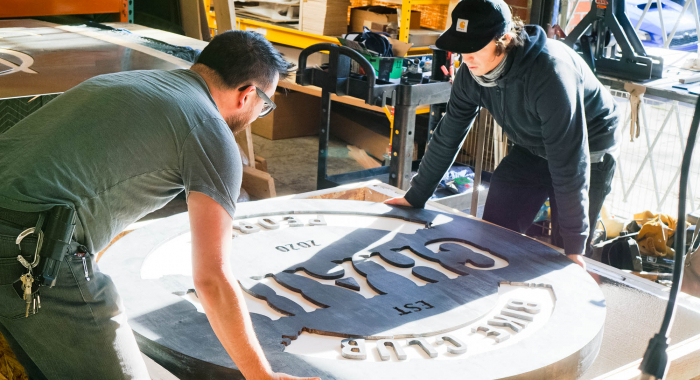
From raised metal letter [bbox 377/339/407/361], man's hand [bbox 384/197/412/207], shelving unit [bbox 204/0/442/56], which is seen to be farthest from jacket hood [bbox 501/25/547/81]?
shelving unit [bbox 204/0/442/56]

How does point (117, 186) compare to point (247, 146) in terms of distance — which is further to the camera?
point (247, 146)

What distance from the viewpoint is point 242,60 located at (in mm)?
1451

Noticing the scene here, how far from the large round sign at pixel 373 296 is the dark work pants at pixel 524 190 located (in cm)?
21

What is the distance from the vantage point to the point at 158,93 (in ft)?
4.51

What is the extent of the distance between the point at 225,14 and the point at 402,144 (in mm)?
1958

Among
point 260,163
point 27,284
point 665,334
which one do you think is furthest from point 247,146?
point 665,334

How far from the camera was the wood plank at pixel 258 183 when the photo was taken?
4.13 m

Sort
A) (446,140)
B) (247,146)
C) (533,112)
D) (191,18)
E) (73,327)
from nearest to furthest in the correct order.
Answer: (73,327) < (533,112) < (446,140) < (247,146) < (191,18)

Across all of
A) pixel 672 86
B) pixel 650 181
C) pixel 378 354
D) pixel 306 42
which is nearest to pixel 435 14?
pixel 306 42

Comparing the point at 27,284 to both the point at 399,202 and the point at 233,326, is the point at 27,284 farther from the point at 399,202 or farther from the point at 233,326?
the point at 399,202

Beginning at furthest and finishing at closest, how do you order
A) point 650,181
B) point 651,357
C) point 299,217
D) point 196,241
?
point 650,181, point 299,217, point 196,241, point 651,357

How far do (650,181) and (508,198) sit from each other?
2.24m

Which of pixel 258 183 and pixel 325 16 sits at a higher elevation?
pixel 325 16

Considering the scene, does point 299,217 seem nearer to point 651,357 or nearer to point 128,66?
point 128,66
